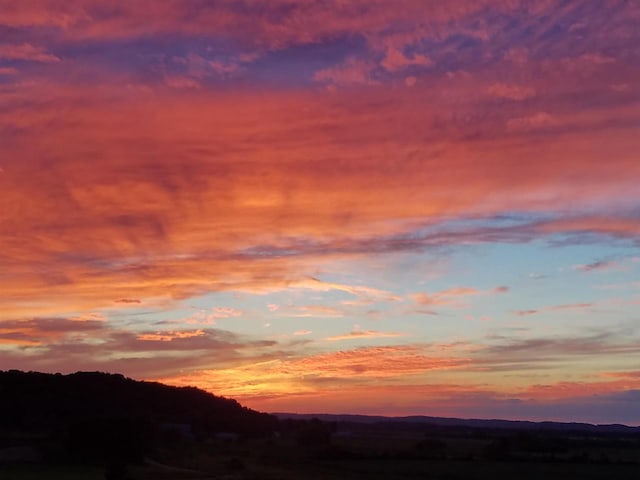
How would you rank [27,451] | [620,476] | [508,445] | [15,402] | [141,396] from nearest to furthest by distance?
[620,476]
[27,451]
[508,445]
[15,402]
[141,396]

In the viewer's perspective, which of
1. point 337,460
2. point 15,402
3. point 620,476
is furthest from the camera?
point 15,402

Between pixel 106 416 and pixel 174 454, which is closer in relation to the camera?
pixel 174 454

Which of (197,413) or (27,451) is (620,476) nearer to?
(27,451)

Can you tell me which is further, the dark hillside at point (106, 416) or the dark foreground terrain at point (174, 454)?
the dark hillside at point (106, 416)

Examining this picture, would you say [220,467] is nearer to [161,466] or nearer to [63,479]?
[161,466]

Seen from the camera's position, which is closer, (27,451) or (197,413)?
(27,451)

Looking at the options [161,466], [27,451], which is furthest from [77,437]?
[161,466]

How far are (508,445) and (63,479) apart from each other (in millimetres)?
68100

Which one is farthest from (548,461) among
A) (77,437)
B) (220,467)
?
(77,437)

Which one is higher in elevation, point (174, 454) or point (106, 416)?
point (106, 416)

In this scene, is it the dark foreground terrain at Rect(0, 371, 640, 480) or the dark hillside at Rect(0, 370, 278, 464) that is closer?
the dark foreground terrain at Rect(0, 371, 640, 480)

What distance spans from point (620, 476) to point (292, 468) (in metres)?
24.9

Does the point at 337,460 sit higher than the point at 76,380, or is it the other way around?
the point at 76,380

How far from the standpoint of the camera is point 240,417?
155375 millimetres
